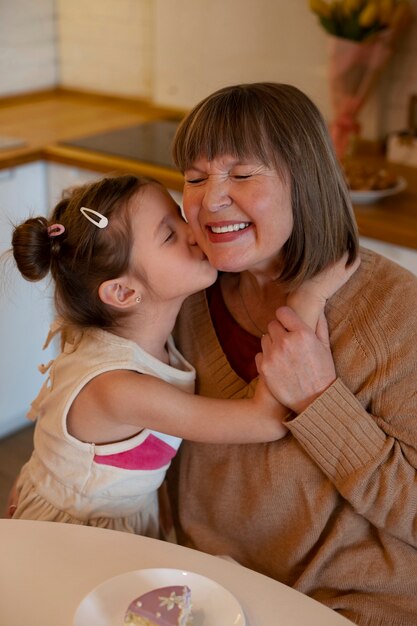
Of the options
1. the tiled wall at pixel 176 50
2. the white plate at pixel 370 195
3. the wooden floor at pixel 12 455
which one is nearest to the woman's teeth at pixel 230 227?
the white plate at pixel 370 195

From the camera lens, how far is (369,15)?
93.7 inches

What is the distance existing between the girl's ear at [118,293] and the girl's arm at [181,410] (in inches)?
4.4

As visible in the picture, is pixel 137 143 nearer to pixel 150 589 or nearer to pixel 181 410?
pixel 181 410

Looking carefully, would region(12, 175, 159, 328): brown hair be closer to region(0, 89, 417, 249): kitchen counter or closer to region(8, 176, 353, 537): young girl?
region(8, 176, 353, 537): young girl

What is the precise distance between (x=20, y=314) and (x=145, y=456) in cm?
140

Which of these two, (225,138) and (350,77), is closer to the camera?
(225,138)

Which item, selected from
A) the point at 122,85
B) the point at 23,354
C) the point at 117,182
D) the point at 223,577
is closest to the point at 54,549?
the point at 223,577

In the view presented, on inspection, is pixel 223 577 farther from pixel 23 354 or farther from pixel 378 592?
pixel 23 354

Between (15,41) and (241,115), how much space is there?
215 cm

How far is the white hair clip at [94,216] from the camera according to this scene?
1.40 metres

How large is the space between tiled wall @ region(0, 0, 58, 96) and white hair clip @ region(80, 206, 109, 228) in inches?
78.5

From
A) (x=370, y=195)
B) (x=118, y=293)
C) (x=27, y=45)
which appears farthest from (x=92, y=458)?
(x=27, y=45)

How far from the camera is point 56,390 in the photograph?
1475 millimetres

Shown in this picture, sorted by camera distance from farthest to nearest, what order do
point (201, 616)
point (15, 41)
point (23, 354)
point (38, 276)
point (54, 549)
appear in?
point (15, 41) → point (23, 354) → point (38, 276) → point (54, 549) → point (201, 616)
